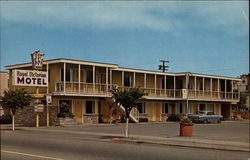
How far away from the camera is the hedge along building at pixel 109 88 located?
37375mm

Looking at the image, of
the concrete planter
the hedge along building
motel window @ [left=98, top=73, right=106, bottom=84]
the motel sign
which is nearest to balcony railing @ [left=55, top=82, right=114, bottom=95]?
the hedge along building

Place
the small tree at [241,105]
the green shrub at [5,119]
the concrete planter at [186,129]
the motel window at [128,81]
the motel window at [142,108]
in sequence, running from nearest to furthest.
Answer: the concrete planter at [186,129] → the green shrub at [5,119] → the motel window at [128,81] → the motel window at [142,108] → the small tree at [241,105]

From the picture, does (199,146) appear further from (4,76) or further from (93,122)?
(4,76)

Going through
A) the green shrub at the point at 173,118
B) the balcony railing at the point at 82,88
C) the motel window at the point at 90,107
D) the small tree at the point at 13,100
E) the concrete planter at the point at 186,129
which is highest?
the balcony railing at the point at 82,88

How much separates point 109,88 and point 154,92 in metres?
7.95

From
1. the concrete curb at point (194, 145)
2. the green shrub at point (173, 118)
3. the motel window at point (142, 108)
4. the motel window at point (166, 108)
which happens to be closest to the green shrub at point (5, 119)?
the motel window at point (142, 108)

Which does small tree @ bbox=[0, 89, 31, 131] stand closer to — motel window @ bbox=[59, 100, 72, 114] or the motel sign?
the motel sign

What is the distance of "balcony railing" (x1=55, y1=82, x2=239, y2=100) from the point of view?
36.8 m

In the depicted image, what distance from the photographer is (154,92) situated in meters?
46.7

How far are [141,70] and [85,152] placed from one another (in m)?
31.2

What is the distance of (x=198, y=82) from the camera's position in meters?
52.7

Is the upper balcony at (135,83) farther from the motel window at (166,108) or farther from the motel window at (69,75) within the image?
the motel window at (166,108)

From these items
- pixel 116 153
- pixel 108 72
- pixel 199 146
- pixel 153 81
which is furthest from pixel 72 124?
pixel 116 153

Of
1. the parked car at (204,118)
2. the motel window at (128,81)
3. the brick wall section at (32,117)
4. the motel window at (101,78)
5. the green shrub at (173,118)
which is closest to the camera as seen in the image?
the brick wall section at (32,117)
